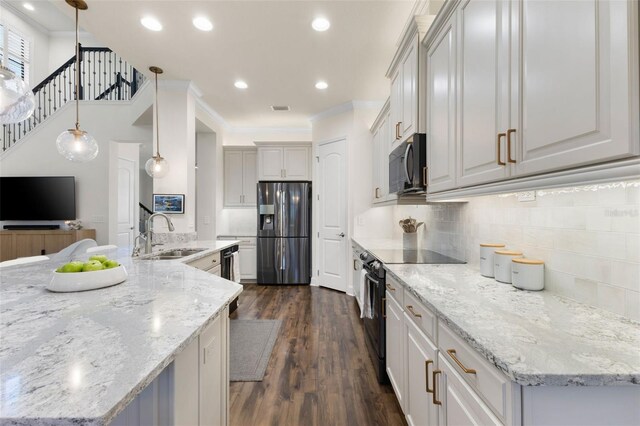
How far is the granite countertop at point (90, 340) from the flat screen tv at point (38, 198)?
4279mm

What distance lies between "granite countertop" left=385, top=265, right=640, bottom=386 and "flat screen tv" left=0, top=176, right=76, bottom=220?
5988 mm

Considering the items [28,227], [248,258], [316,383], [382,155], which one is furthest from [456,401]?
[28,227]

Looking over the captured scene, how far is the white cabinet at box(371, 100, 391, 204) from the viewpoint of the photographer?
10.9 ft

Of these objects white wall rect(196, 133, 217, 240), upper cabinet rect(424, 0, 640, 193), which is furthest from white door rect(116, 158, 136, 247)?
upper cabinet rect(424, 0, 640, 193)

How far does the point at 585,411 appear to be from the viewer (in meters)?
0.71

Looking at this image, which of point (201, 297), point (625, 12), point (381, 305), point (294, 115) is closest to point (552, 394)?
point (625, 12)

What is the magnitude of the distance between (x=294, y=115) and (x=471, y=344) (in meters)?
4.82

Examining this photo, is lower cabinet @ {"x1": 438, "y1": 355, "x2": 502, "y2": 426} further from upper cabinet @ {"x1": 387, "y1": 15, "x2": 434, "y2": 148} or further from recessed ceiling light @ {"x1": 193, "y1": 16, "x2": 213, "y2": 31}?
recessed ceiling light @ {"x1": 193, "y1": 16, "x2": 213, "y2": 31}

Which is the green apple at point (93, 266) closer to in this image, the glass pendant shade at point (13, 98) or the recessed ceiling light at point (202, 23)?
the glass pendant shade at point (13, 98)

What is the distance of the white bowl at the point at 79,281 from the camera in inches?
53.7

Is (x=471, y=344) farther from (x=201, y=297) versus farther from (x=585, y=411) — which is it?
(x=201, y=297)

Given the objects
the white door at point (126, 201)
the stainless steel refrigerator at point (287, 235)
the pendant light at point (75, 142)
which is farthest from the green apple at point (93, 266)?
the white door at point (126, 201)

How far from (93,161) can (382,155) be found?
4995 mm

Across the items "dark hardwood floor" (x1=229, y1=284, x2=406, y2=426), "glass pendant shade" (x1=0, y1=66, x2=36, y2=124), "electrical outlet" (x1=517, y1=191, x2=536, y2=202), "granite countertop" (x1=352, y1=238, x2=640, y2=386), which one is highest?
"glass pendant shade" (x1=0, y1=66, x2=36, y2=124)
